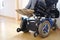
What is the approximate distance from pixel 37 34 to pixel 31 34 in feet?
0.58

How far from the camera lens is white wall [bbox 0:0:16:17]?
3.90 metres

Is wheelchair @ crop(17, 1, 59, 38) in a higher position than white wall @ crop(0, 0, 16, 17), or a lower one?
lower

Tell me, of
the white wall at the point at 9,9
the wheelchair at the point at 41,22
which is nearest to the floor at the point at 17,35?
the wheelchair at the point at 41,22

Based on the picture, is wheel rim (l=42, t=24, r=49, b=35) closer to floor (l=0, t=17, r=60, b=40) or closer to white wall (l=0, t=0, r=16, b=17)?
floor (l=0, t=17, r=60, b=40)

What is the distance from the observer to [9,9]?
402 centimetres

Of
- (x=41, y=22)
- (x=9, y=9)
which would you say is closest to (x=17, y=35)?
(x=41, y=22)

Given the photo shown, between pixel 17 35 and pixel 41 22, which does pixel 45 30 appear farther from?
pixel 17 35

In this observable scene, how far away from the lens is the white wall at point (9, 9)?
3.90m

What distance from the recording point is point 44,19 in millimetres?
2564

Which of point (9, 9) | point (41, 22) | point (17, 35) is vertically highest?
point (9, 9)

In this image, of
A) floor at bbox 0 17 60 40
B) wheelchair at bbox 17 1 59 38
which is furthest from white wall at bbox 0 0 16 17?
wheelchair at bbox 17 1 59 38

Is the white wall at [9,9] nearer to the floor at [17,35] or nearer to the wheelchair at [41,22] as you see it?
the floor at [17,35]

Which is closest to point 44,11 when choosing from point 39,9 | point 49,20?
point 39,9

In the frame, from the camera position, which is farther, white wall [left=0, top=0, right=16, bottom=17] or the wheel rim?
white wall [left=0, top=0, right=16, bottom=17]
